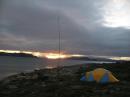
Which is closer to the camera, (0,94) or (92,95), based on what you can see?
(92,95)

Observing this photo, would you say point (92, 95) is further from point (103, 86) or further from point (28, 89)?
point (28, 89)

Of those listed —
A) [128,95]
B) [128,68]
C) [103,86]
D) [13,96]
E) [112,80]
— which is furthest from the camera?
[128,68]

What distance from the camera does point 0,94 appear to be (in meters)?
28.7

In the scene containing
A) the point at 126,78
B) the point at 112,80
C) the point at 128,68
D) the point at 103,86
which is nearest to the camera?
the point at 103,86

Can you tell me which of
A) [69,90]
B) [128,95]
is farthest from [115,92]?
[69,90]

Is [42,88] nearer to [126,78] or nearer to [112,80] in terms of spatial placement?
[112,80]

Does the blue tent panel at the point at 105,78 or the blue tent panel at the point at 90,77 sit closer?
the blue tent panel at the point at 105,78

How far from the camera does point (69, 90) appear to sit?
27.8 m

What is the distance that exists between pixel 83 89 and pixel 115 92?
2.89 meters

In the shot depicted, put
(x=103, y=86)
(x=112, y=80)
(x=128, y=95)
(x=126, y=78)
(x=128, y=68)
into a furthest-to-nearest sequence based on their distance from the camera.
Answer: (x=128, y=68) → (x=126, y=78) → (x=112, y=80) → (x=103, y=86) → (x=128, y=95)

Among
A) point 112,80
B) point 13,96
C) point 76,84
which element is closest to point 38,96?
point 13,96

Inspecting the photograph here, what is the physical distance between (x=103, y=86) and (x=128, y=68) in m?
15.1

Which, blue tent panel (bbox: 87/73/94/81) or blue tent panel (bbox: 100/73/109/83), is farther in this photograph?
blue tent panel (bbox: 87/73/94/81)

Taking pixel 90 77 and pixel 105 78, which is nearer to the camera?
pixel 105 78
